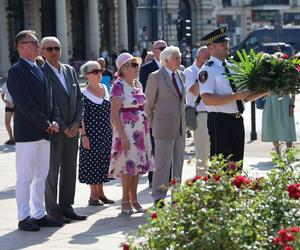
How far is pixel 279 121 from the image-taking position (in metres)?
15.1

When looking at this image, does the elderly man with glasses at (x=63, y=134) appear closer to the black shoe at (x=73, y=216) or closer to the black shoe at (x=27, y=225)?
the black shoe at (x=73, y=216)

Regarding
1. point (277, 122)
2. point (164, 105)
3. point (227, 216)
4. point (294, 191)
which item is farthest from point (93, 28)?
point (227, 216)

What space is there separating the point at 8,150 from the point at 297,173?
11896 mm

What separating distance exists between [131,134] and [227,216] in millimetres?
4863

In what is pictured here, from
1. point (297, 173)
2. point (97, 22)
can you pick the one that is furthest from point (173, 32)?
point (297, 173)

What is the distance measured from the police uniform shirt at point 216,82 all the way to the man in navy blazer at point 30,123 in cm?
166

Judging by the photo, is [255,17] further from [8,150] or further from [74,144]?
[74,144]

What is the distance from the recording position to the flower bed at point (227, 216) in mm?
5156

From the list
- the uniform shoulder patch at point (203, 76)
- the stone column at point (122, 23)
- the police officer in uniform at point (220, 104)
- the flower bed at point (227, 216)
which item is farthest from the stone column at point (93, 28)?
the flower bed at point (227, 216)

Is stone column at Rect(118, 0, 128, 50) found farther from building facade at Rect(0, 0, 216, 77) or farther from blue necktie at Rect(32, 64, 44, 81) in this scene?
blue necktie at Rect(32, 64, 44, 81)

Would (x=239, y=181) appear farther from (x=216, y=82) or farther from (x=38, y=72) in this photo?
(x=38, y=72)

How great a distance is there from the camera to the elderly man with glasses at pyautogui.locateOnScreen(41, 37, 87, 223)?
957 cm

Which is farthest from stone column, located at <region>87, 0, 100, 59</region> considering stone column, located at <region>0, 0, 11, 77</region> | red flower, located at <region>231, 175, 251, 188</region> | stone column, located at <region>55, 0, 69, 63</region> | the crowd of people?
red flower, located at <region>231, 175, 251, 188</region>

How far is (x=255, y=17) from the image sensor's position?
274 ft
